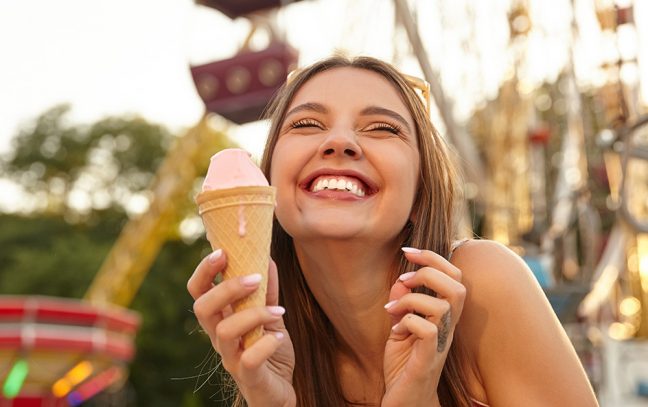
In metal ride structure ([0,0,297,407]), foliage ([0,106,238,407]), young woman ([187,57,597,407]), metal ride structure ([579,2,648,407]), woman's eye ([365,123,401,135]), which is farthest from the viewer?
foliage ([0,106,238,407])

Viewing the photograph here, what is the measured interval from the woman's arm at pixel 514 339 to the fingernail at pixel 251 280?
0.52m

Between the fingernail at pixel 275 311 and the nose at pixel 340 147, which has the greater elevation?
the nose at pixel 340 147

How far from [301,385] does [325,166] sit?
572 millimetres

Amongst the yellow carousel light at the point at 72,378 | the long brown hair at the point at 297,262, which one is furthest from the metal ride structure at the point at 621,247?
the yellow carousel light at the point at 72,378

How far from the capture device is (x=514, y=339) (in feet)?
6.14

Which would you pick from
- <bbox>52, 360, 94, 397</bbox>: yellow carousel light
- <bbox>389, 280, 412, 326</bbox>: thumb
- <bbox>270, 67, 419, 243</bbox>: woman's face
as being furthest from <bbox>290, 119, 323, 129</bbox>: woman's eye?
<bbox>52, 360, 94, 397</bbox>: yellow carousel light

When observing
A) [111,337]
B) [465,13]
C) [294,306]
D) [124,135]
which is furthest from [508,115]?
[124,135]

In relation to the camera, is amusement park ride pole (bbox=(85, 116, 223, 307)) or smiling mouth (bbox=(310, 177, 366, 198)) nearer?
smiling mouth (bbox=(310, 177, 366, 198))

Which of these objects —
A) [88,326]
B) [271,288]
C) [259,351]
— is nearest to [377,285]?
[271,288]

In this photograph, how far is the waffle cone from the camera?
1660 millimetres

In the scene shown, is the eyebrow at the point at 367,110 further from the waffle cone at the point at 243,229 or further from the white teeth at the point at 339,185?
the waffle cone at the point at 243,229

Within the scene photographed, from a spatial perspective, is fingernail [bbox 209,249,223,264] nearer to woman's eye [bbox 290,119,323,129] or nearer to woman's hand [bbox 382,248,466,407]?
woman's hand [bbox 382,248,466,407]

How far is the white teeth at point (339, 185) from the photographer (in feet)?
6.12

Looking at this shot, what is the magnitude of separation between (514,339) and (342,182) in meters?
0.47
